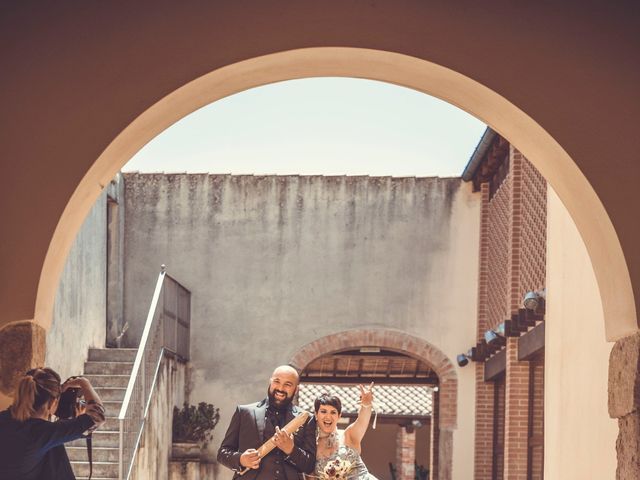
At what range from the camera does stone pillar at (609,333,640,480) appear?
478 centimetres

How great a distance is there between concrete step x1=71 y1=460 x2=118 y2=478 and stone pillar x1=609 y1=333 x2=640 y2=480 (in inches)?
309

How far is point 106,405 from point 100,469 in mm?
1544

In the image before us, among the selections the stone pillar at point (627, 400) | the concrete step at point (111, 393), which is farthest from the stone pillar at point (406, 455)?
the stone pillar at point (627, 400)

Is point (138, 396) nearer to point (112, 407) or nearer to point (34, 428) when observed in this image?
point (112, 407)

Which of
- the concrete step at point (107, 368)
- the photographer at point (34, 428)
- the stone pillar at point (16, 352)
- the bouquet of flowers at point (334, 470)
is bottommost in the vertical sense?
the bouquet of flowers at point (334, 470)

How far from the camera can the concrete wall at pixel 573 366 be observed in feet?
25.2

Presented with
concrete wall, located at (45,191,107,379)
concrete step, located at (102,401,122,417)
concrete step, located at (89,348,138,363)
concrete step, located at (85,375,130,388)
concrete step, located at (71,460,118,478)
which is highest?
concrete wall, located at (45,191,107,379)

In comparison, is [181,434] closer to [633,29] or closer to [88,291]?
[88,291]

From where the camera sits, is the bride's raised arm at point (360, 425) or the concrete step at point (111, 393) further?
the concrete step at point (111, 393)

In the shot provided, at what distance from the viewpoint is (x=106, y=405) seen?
1348 centimetres

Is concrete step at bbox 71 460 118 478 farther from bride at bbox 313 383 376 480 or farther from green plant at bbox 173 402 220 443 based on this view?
bride at bbox 313 383 376 480

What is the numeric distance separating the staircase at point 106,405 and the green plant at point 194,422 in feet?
4.84

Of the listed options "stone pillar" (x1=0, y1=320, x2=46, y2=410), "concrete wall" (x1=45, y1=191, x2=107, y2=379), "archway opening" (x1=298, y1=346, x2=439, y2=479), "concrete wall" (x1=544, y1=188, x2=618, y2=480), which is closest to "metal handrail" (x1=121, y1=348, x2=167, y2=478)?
"concrete wall" (x1=45, y1=191, x2=107, y2=379)

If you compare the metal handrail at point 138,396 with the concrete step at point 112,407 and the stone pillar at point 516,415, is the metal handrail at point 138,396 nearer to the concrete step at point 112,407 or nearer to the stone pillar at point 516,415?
the concrete step at point 112,407
